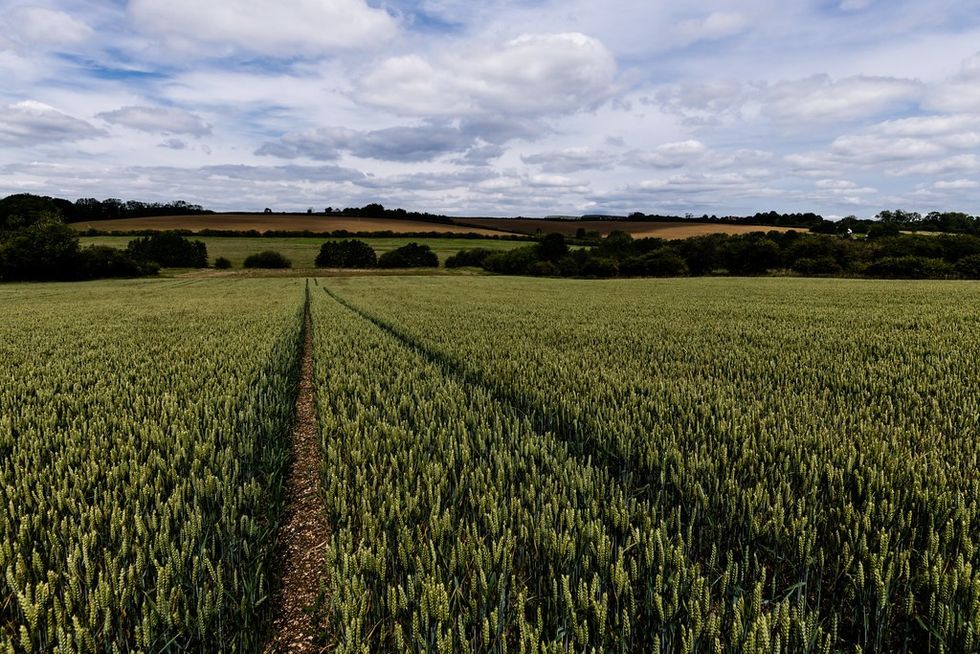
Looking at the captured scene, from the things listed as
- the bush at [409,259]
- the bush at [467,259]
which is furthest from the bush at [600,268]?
the bush at [409,259]

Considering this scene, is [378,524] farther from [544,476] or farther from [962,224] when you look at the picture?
[962,224]

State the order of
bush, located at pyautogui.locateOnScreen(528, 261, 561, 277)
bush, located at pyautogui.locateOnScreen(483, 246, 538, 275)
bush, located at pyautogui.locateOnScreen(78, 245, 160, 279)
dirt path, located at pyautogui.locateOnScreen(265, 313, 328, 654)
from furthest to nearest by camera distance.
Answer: bush, located at pyautogui.locateOnScreen(483, 246, 538, 275) < bush, located at pyautogui.locateOnScreen(528, 261, 561, 277) < bush, located at pyautogui.locateOnScreen(78, 245, 160, 279) < dirt path, located at pyautogui.locateOnScreen(265, 313, 328, 654)

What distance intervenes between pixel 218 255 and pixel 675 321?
93.9m

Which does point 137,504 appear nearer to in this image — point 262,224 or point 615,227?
point 615,227

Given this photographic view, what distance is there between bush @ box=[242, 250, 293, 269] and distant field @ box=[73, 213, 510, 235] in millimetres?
27590

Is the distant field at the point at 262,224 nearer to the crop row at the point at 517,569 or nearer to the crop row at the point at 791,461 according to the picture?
the crop row at the point at 791,461

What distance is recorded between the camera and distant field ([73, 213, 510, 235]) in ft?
341

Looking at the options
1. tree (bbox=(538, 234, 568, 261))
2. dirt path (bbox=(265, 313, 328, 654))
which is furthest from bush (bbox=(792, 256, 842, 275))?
dirt path (bbox=(265, 313, 328, 654))

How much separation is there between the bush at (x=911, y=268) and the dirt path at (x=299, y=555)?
2583 inches

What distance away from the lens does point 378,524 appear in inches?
111

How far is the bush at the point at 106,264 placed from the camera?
66.5 m

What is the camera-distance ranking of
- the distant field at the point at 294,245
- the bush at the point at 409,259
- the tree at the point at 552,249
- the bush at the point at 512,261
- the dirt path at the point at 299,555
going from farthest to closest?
the distant field at the point at 294,245 < the bush at the point at 409,259 < the tree at the point at 552,249 < the bush at the point at 512,261 < the dirt path at the point at 299,555

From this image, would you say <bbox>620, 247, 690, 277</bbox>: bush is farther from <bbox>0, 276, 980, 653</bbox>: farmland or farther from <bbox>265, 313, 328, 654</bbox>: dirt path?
<bbox>265, 313, 328, 654</bbox>: dirt path

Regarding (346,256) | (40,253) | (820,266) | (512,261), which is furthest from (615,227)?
(40,253)
